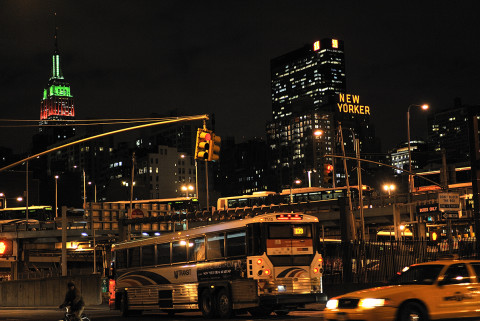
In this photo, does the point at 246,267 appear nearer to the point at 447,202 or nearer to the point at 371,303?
the point at 371,303

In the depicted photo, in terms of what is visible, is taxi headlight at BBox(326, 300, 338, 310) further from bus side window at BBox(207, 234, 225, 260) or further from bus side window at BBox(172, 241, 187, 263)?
bus side window at BBox(172, 241, 187, 263)

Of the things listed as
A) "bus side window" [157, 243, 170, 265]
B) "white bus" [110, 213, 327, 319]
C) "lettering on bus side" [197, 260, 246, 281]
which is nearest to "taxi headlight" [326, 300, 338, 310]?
"white bus" [110, 213, 327, 319]

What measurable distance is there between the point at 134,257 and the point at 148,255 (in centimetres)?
125

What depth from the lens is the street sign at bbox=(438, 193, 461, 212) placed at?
78.2 feet

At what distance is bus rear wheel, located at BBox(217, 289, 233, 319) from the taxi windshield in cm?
725

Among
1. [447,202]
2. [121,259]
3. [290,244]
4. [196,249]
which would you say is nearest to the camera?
[290,244]

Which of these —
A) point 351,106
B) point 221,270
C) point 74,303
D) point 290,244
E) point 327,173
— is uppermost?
point 351,106

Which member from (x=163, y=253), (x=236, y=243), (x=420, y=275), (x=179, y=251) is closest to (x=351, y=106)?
(x=163, y=253)

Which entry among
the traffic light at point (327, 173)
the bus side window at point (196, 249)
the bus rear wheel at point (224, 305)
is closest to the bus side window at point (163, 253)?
the bus side window at point (196, 249)

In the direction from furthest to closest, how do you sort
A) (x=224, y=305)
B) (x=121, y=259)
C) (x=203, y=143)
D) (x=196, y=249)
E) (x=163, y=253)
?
(x=121, y=259)
(x=163, y=253)
(x=196, y=249)
(x=203, y=143)
(x=224, y=305)

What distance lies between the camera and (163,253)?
1001 inches

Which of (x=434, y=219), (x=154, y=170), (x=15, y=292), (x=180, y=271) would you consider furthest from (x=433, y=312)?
(x=154, y=170)

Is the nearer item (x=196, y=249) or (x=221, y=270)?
(x=221, y=270)

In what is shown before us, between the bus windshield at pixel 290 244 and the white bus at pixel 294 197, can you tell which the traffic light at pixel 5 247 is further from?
→ the white bus at pixel 294 197
